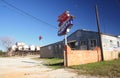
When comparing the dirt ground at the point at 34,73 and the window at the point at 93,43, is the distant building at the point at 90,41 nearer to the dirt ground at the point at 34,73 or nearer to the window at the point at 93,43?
the window at the point at 93,43

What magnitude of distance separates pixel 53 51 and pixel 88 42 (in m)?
14.7

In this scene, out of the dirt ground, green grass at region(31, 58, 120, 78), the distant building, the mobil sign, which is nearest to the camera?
the dirt ground

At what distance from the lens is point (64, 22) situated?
23.4 m

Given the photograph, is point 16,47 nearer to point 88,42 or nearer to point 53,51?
point 53,51

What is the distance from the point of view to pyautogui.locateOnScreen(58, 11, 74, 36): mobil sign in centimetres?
2248

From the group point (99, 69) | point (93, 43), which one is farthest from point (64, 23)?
point (93, 43)

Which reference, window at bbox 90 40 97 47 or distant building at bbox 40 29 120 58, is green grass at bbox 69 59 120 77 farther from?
window at bbox 90 40 97 47

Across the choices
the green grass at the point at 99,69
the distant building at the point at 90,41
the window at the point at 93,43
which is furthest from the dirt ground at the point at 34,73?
the distant building at the point at 90,41

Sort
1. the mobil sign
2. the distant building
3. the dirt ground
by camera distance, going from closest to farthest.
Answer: the dirt ground < the mobil sign < the distant building

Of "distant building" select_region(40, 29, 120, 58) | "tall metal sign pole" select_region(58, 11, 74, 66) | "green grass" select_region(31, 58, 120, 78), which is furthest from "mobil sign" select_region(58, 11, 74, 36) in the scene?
"distant building" select_region(40, 29, 120, 58)

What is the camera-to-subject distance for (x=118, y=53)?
1345 inches

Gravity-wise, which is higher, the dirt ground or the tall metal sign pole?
the tall metal sign pole

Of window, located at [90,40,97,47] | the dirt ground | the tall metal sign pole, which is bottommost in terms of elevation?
the dirt ground

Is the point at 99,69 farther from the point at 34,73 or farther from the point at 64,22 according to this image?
the point at 64,22
